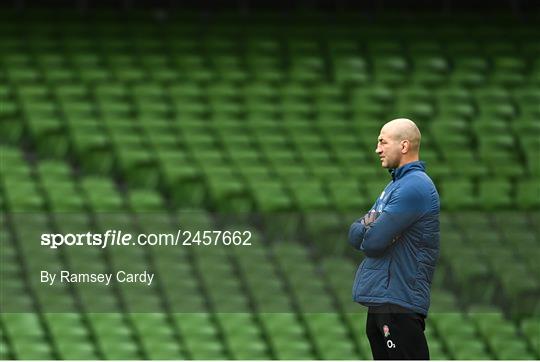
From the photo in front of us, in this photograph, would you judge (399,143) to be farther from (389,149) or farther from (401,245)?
(401,245)

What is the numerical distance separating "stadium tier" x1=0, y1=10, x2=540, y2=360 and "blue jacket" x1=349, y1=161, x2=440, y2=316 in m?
3.56

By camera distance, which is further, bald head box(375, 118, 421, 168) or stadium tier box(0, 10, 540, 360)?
stadium tier box(0, 10, 540, 360)

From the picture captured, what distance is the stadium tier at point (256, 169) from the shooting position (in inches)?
294

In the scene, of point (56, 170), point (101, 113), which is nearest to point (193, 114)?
point (101, 113)

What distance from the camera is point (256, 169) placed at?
9227 millimetres

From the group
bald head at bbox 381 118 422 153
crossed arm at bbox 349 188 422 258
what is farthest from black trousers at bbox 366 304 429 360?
bald head at bbox 381 118 422 153

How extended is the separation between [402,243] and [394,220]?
96 millimetres

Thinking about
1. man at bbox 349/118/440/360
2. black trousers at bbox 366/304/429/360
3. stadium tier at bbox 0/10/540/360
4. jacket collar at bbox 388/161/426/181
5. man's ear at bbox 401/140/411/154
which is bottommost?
black trousers at bbox 366/304/429/360

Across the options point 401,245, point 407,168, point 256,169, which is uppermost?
point 256,169

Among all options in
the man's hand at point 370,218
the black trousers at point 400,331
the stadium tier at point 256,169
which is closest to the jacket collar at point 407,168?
the man's hand at point 370,218

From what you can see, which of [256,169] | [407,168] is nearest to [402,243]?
[407,168]

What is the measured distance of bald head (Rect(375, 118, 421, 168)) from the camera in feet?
11.3

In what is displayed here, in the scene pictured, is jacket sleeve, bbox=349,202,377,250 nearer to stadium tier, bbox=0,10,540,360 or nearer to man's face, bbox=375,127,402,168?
man's face, bbox=375,127,402,168

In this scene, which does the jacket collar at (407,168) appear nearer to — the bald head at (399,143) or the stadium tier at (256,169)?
the bald head at (399,143)
